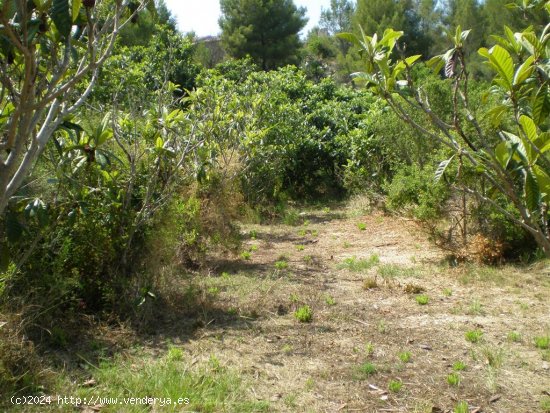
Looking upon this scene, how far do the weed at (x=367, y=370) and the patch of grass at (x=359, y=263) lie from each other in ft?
10.2

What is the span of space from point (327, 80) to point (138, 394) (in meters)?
14.6

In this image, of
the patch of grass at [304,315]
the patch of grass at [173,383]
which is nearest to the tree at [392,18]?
the patch of grass at [304,315]

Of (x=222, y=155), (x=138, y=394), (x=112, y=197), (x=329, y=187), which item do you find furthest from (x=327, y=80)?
(x=138, y=394)

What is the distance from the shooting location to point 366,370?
4.29 metres

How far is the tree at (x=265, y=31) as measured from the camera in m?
30.2

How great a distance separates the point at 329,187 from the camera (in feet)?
48.2

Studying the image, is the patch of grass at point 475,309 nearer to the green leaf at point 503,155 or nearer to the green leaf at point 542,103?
the green leaf at point 503,155

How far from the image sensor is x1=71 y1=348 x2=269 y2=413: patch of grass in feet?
11.9

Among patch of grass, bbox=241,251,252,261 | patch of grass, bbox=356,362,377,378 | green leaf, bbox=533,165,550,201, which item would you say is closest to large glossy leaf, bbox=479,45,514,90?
green leaf, bbox=533,165,550,201

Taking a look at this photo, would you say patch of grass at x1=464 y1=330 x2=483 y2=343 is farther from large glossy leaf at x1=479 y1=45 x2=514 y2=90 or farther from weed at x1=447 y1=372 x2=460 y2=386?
large glossy leaf at x1=479 y1=45 x2=514 y2=90

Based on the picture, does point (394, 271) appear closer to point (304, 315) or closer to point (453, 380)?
point (304, 315)

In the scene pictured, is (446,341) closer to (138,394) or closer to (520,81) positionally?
(138,394)

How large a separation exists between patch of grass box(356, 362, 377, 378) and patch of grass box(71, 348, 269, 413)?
903 mm

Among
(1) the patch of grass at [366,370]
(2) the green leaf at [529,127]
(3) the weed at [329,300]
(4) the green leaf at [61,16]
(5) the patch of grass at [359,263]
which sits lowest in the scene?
(1) the patch of grass at [366,370]
